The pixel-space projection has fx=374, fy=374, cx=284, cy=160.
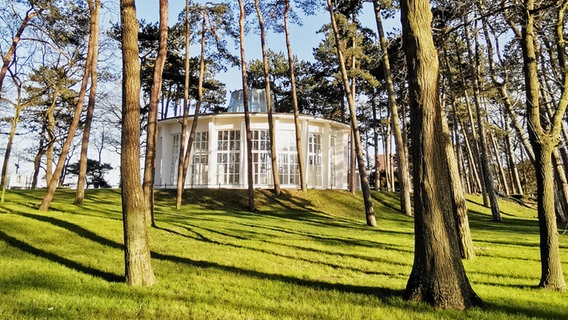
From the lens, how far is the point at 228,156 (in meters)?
25.6

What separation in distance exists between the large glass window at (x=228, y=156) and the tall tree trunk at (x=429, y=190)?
20.9m

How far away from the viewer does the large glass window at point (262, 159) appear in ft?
83.3

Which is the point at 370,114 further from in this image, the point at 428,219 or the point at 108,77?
the point at 428,219

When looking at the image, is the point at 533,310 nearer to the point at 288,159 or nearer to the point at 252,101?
the point at 288,159

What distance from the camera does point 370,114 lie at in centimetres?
4184

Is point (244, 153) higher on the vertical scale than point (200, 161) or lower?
higher

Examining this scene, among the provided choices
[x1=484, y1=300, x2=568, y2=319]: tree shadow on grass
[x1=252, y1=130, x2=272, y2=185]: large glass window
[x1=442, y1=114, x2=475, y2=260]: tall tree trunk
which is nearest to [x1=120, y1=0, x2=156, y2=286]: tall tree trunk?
[x1=484, y1=300, x2=568, y2=319]: tree shadow on grass

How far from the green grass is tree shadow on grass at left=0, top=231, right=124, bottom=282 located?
18 millimetres

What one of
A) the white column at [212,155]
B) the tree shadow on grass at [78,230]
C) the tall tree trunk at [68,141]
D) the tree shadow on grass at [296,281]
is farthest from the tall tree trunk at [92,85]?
the tree shadow on grass at [296,281]

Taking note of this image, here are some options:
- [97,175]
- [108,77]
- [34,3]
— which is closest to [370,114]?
[108,77]

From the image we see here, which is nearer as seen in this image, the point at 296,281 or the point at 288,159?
the point at 296,281

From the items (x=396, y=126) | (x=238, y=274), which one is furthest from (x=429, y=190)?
(x=396, y=126)

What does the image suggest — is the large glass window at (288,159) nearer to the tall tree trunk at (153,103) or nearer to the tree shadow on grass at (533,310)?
the tall tree trunk at (153,103)

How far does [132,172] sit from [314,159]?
2131cm
